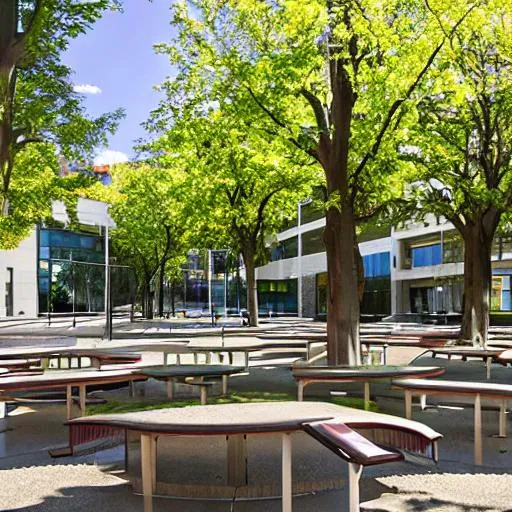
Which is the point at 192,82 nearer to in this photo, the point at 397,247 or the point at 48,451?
the point at 48,451

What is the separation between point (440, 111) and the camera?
19.8 m

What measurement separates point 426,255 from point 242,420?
4875 cm

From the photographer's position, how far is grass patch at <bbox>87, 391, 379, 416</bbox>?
10250 millimetres

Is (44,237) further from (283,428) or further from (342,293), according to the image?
(283,428)

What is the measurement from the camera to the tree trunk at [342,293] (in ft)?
40.7

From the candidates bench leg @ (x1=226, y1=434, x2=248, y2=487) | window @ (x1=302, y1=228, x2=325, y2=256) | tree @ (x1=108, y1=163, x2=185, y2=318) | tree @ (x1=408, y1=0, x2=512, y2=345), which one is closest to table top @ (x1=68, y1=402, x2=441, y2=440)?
bench leg @ (x1=226, y1=434, x2=248, y2=487)

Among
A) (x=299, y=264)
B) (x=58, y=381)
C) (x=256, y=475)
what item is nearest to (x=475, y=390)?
(x=256, y=475)

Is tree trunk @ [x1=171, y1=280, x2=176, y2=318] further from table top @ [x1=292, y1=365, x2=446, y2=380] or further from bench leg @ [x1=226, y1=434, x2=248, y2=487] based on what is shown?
bench leg @ [x1=226, y1=434, x2=248, y2=487]

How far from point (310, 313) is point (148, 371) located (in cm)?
6096

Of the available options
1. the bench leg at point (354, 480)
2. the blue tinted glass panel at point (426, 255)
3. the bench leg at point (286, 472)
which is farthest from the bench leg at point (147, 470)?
the blue tinted glass panel at point (426, 255)

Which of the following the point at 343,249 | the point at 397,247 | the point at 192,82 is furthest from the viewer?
the point at 397,247

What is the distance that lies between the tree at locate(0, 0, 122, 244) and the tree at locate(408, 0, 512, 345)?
7700 millimetres

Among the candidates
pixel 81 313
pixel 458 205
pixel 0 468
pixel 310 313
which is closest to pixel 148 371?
pixel 0 468

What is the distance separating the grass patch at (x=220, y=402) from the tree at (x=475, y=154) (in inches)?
305
